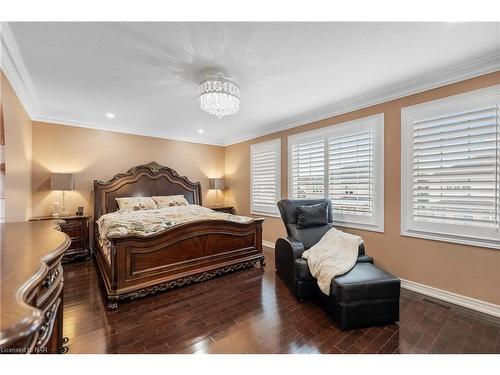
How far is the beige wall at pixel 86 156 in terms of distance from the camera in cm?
375

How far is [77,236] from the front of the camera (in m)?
3.67

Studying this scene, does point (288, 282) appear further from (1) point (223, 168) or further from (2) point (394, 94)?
(1) point (223, 168)

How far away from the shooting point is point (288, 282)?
272cm

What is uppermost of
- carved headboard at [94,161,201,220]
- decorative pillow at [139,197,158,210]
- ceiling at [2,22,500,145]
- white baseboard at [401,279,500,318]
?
ceiling at [2,22,500,145]

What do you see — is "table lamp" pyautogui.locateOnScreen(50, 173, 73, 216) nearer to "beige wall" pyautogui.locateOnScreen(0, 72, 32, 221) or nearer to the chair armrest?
"beige wall" pyautogui.locateOnScreen(0, 72, 32, 221)

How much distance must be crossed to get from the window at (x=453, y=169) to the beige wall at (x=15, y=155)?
15.2ft

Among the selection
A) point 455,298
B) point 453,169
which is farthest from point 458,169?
point 455,298

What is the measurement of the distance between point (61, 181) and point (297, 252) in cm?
393

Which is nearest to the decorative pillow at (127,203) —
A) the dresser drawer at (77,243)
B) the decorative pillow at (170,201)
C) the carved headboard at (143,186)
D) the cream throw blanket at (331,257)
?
the carved headboard at (143,186)

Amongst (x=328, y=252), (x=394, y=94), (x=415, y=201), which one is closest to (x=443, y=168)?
(x=415, y=201)

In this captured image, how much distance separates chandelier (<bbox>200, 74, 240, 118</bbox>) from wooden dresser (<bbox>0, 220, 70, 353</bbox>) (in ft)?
6.16

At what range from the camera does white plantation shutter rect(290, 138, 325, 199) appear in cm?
381

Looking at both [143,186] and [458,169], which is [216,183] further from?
[458,169]

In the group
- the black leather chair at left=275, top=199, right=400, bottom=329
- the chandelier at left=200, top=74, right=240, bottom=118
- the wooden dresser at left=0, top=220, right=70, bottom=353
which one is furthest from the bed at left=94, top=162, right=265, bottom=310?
the chandelier at left=200, top=74, right=240, bottom=118
